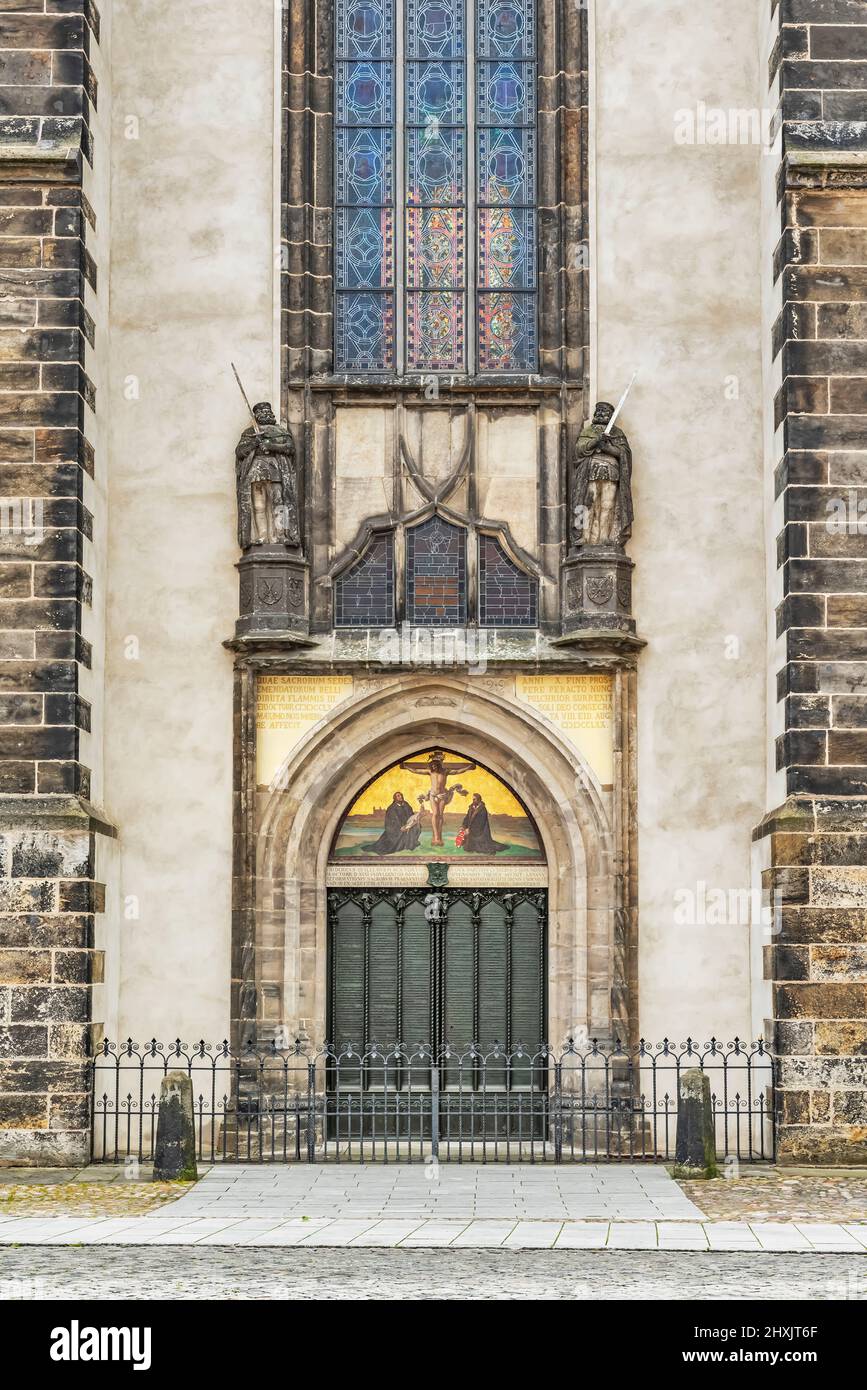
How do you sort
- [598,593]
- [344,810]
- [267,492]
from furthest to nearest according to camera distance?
1. [344,810]
2. [267,492]
3. [598,593]

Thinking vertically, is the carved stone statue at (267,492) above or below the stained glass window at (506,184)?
below

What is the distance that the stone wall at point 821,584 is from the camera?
1552 cm

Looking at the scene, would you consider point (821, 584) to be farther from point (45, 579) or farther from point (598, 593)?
point (45, 579)

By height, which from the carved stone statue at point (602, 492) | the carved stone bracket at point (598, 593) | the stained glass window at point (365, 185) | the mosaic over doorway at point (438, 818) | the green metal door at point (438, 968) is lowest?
the green metal door at point (438, 968)

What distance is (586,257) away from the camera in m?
17.5

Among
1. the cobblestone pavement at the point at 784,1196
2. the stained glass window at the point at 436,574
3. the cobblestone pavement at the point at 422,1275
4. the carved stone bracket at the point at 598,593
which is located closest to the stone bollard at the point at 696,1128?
the cobblestone pavement at the point at 784,1196

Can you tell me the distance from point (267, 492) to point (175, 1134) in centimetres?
531

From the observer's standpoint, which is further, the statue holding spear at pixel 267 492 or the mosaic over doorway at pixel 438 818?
the mosaic over doorway at pixel 438 818

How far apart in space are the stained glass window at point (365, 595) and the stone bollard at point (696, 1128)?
4.64 m

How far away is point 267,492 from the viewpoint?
17.0 metres

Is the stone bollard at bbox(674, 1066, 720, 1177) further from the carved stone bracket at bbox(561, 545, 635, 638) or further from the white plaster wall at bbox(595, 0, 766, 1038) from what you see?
the carved stone bracket at bbox(561, 545, 635, 638)

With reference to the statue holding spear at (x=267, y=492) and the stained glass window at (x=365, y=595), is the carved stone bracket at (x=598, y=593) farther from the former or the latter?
the statue holding spear at (x=267, y=492)

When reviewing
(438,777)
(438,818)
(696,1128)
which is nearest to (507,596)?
(438,777)

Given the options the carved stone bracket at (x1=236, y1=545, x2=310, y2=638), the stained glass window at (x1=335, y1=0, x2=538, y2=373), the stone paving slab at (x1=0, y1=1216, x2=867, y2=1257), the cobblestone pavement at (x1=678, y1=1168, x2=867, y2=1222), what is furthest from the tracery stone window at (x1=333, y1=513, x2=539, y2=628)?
the stone paving slab at (x1=0, y1=1216, x2=867, y2=1257)
